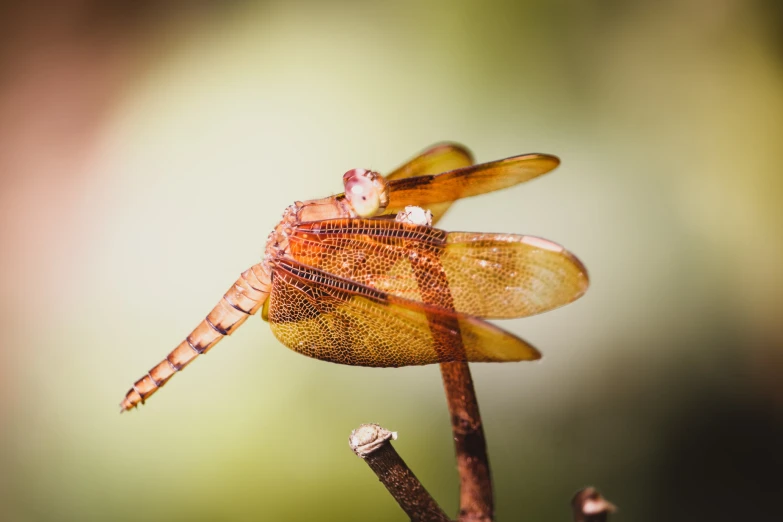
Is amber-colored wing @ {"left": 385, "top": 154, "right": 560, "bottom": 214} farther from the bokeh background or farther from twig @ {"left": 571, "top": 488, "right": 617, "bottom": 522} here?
the bokeh background

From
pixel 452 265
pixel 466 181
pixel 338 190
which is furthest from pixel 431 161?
pixel 338 190

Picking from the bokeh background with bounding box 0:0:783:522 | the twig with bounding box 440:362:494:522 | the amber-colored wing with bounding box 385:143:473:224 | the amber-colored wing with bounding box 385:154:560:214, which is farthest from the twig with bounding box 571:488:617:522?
the bokeh background with bounding box 0:0:783:522

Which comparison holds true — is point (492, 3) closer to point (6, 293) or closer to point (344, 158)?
point (344, 158)

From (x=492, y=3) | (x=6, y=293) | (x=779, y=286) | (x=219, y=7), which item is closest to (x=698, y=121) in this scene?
(x=779, y=286)

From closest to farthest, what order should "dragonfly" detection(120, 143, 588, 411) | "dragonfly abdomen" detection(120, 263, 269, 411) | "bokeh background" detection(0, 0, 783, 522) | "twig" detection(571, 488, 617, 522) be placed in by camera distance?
"twig" detection(571, 488, 617, 522) → "dragonfly" detection(120, 143, 588, 411) → "dragonfly abdomen" detection(120, 263, 269, 411) → "bokeh background" detection(0, 0, 783, 522)

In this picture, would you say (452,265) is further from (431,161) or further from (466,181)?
(431,161)

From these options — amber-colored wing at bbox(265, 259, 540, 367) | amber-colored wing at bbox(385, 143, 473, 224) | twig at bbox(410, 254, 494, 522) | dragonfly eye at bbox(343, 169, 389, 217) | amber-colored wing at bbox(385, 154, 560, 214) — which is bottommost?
twig at bbox(410, 254, 494, 522)

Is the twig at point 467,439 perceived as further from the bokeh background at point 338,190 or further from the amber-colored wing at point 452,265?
the bokeh background at point 338,190

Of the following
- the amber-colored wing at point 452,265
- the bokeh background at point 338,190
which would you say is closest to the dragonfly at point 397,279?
the amber-colored wing at point 452,265
